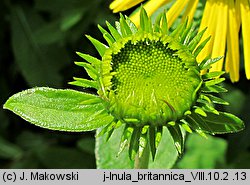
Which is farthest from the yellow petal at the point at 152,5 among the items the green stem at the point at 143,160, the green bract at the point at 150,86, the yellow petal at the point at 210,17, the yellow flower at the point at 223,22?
the green stem at the point at 143,160

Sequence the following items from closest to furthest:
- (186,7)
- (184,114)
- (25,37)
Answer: (184,114)
(186,7)
(25,37)

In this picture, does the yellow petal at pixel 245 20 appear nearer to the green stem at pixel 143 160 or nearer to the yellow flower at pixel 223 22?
the yellow flower at pixel 223 22

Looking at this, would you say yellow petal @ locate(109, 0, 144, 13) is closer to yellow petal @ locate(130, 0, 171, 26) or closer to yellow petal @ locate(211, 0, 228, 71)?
yellow petal @ locate(130, 0, 171, 26)

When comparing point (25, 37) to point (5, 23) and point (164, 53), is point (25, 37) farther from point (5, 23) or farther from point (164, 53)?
point (164, 53)

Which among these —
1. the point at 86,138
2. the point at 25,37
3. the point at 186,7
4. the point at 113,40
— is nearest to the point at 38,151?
the point at 86,138

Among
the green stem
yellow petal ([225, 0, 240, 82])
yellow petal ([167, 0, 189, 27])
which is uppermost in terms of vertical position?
yellow petal ([167, 0, 189, 27])

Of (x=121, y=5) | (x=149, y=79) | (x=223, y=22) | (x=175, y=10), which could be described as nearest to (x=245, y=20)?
(x=223, y=22)

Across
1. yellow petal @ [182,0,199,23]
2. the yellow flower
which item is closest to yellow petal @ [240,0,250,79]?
the yellow flower
